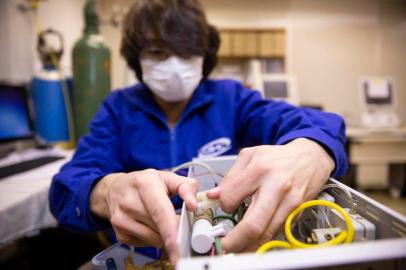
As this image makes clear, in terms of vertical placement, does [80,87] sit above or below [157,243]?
above

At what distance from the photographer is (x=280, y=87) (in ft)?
8.47

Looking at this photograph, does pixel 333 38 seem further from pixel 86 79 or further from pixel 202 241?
pixel 202 241

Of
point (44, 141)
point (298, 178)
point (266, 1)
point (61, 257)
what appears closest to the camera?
point (298, 178)

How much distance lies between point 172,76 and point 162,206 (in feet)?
1.74

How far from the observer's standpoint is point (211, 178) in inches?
20.1

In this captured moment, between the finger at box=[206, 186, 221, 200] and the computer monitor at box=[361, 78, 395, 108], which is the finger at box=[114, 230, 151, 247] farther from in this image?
the computer monitor at box=[361, 78, 395, 108]

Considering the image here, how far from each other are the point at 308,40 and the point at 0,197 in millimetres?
3238

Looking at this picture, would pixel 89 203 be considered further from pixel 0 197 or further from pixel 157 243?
pixel 0 197

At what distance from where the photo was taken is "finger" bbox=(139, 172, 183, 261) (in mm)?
289

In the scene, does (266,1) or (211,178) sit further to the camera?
(266,1)

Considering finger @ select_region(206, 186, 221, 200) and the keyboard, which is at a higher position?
finger @ select_region(206, 186, 221, 200)

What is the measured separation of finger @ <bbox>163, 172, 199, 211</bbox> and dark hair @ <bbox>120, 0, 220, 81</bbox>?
48cm

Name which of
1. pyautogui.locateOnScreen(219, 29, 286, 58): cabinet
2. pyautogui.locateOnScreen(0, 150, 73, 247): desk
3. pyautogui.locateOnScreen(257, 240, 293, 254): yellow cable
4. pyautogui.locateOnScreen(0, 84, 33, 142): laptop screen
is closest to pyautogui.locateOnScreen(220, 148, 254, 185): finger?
pyautogui.locateOnScreen(257, 240, 293, 254): yellow cable

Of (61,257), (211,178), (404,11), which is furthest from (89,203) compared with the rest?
(404,11)
